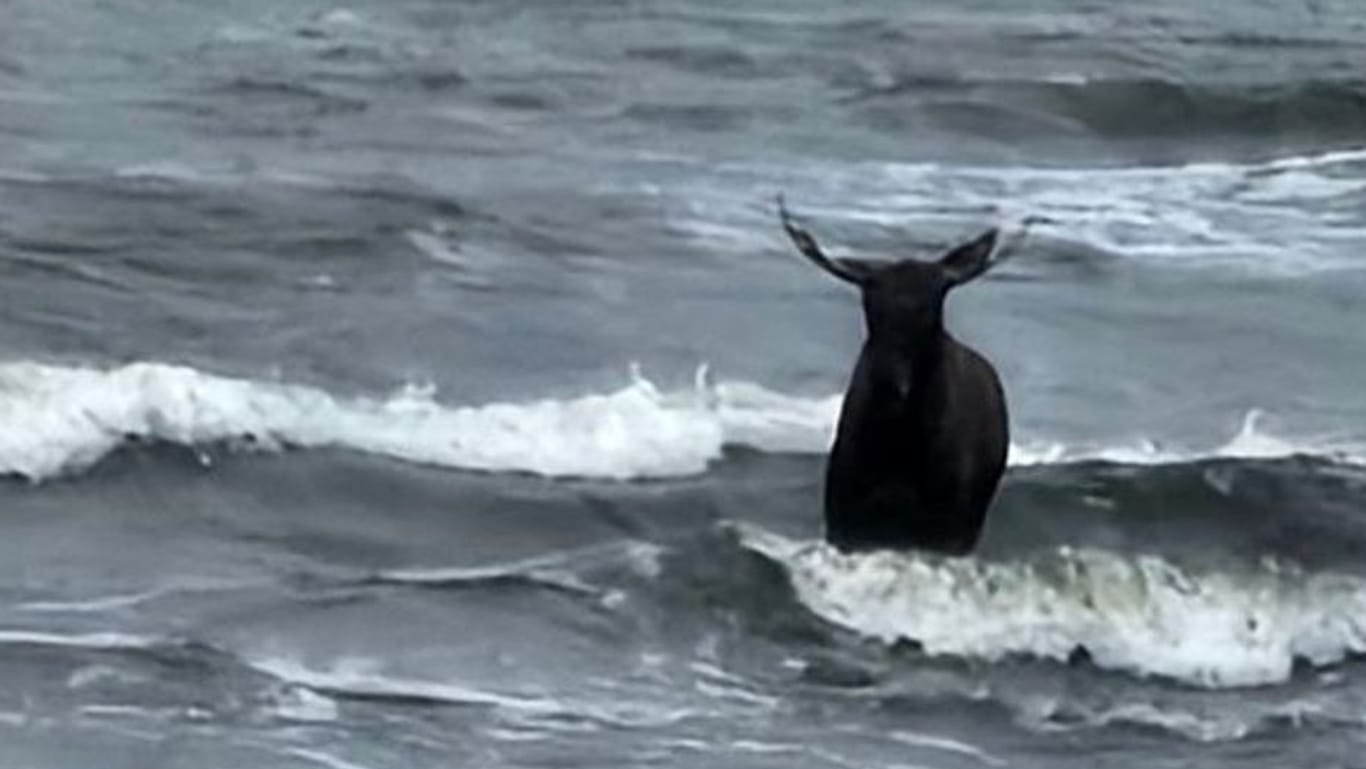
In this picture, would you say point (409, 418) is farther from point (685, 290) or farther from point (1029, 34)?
point (1029, 34)

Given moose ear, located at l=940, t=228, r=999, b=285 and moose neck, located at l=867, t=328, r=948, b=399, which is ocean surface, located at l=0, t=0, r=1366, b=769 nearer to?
moose neck, located at l=867, t=328, r=948, b=399

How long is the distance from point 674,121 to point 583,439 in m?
7.01

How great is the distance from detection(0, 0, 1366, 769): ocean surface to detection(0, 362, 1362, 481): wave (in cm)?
3

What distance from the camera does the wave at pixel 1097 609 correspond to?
12.9 m

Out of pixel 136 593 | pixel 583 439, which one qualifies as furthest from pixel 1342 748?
pixel 583 439

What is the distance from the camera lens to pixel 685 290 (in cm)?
1842

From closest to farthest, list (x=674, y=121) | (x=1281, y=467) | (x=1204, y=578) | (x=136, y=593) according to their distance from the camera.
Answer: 1. (x=136, y=593)
2. (x=1204, y=578)
3. (x=1281, y=467)
4. (x=674, y=121)

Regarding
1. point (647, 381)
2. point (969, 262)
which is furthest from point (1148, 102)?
point (969, 262)

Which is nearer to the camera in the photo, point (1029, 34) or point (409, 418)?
point (409, 418)

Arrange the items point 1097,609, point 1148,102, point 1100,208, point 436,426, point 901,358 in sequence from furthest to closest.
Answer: point 1148,102
point 1100,208
point 436,426
point 1097,609
point 901,358

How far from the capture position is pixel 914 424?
1340cm

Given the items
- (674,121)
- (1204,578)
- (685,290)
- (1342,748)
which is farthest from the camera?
(674,121)

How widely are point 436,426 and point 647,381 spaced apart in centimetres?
107

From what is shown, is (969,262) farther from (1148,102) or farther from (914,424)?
(1148,102)
